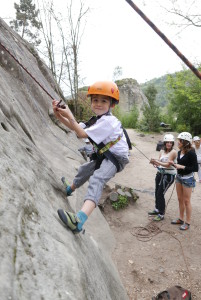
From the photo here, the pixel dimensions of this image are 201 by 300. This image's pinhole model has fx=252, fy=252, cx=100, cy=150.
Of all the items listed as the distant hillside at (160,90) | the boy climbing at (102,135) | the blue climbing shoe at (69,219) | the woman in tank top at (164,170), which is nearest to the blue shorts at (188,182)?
the woman in tank top at (164,170)

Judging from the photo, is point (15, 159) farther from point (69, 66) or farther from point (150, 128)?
point (150, 128)

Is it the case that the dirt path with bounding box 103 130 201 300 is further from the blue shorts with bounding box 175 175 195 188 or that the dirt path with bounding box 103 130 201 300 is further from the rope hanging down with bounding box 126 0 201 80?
the rope hanging down with bounding box 126 0 201 80

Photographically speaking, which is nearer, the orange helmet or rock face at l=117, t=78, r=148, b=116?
the orange helmet

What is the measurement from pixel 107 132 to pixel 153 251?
3285 mm

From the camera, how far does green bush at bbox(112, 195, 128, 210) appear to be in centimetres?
671

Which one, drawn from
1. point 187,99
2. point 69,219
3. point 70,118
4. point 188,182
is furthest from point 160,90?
point 69,219

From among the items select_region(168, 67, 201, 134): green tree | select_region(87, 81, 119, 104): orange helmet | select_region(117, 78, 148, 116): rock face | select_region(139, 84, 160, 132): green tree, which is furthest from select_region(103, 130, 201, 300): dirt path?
select_region(117, 78, 148, 116): rock face

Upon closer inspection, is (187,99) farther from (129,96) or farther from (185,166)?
(185,166)

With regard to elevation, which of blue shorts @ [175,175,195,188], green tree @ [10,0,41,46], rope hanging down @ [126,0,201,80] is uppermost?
green tree @ [10,0,41,46]

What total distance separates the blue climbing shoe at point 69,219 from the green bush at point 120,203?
14.4 feet

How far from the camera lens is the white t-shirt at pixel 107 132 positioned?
2.77m

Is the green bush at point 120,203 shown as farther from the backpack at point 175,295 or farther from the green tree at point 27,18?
the green tree at point 27,18

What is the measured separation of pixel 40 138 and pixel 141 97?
30115mm

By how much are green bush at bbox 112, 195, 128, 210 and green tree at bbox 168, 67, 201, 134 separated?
1558 cm
